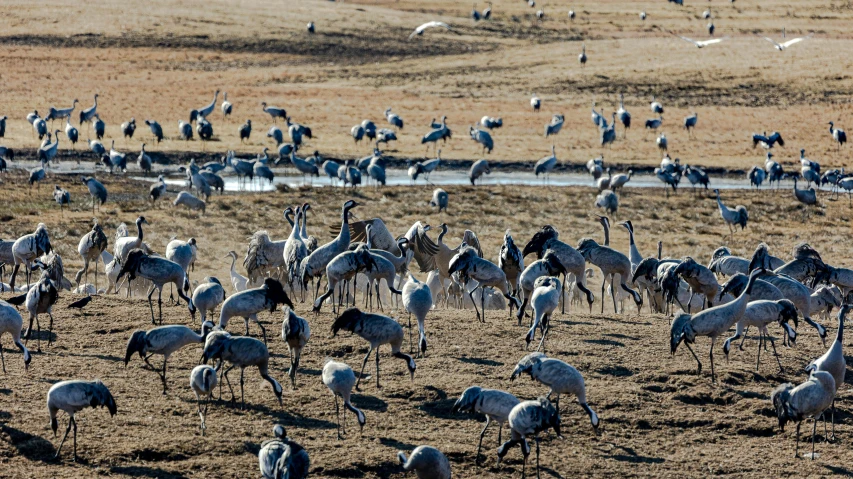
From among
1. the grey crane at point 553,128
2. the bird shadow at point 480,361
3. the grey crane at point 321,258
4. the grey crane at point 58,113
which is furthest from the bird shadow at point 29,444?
the grey crane at point 58,113

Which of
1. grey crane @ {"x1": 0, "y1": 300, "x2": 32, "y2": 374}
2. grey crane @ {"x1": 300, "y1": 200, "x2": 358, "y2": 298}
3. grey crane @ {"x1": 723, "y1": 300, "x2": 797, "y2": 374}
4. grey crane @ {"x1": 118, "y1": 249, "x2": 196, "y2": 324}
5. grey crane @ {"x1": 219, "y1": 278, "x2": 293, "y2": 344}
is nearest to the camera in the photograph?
grey crane @ {"x1": 0, "y1": 300, "x2": 32, "y2": 374}

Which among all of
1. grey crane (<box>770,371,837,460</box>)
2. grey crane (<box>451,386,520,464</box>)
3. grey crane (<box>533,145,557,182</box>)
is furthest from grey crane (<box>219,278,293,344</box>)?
grey crane (<box>533,145,557,182</box>)

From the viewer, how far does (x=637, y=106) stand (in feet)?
144

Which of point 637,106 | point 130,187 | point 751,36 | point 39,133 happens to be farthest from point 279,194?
point 751,36

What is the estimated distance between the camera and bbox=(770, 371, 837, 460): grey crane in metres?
9.12

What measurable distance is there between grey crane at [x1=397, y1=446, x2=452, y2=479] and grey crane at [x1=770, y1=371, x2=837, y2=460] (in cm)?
320

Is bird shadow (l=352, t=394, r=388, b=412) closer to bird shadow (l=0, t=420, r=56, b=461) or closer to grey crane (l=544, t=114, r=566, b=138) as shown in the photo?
bird shadow (l=0, t=420, r=56, b=461)

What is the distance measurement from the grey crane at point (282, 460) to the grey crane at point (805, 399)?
14.1 ft

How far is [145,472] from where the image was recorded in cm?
857

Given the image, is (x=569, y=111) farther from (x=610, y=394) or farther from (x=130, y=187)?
(x=610, y=394)

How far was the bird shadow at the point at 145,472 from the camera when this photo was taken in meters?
8.50

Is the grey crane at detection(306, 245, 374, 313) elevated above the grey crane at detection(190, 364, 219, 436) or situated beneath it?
elevated above

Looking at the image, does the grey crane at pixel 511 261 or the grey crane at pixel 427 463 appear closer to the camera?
the grey crane at pixel 427 463

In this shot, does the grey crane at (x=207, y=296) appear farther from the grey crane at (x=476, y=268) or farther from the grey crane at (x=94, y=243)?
the grey crane at (x=94, y=243)
